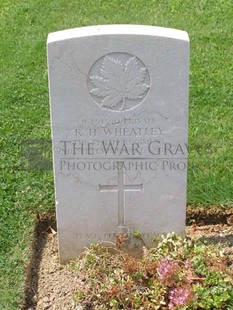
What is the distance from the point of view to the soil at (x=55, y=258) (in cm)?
417

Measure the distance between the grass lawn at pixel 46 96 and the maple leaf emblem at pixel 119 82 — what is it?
3.90 ft

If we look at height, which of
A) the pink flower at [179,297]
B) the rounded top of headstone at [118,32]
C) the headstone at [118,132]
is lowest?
the pink flower at [179,297]

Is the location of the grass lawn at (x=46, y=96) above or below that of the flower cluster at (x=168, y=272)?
above

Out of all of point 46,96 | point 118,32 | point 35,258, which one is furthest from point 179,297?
point 46,96

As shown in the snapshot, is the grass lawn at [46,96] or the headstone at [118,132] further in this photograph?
the grass lawn at [46,96]

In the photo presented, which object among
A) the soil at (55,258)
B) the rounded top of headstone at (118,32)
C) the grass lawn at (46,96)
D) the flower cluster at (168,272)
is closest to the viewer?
the rounded top of headstone at (118,32)

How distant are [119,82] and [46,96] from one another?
256cm

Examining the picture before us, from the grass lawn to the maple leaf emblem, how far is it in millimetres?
1190

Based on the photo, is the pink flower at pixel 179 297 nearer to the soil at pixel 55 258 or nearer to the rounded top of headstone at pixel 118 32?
the soil at pixel 55 258

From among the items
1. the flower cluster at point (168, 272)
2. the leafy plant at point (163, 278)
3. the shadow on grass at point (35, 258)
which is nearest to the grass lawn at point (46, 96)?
the shadow on grass at point (35, 258)

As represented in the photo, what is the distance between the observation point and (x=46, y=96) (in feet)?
21.0

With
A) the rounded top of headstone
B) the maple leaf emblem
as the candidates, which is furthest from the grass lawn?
the rounded top of headstone

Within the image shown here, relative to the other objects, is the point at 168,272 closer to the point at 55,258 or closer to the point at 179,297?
the point at 179,297

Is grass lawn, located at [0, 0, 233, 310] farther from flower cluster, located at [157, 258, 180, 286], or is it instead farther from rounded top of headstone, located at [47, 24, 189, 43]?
rounded top of headstone, located at [47, 24, 189, 43]
